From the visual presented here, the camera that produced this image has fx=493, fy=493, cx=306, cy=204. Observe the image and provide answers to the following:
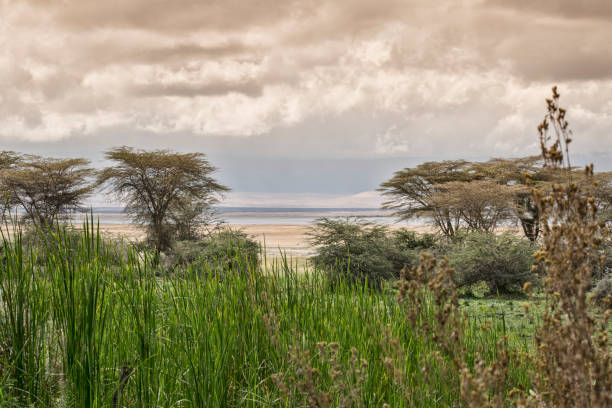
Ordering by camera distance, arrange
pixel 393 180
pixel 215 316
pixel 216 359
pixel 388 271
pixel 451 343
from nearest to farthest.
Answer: pixel 451 343, pixel 216 359, pixel 215 316, pixel 388 271, pixel 393 180

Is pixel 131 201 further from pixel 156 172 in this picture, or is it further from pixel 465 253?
pixel 465 253

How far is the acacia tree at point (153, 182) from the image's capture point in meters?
25.6

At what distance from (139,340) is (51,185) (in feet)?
90.9

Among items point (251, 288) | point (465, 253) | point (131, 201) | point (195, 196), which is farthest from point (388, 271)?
point (131, 201)

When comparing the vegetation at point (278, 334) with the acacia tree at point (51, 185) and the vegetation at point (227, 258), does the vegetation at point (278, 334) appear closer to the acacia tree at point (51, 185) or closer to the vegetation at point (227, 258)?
the vegetation at point (227, 258)

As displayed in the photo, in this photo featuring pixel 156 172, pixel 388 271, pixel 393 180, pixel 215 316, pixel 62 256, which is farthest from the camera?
pixel 393 180

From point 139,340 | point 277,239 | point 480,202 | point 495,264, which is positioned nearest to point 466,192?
point 480,202

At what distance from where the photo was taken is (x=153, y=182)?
25.8 metres

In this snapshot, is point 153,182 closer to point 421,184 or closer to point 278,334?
point 421,184

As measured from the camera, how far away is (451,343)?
72.4 inches

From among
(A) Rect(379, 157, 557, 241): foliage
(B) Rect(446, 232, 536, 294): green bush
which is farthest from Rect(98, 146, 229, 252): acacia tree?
(B) Rect(446, 232, 536, 294): green bush

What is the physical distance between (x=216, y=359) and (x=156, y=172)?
24.8 m

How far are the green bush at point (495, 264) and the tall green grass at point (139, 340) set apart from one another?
39.1 feet

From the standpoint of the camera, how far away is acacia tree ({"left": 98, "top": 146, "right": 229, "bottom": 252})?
84.1 ft
